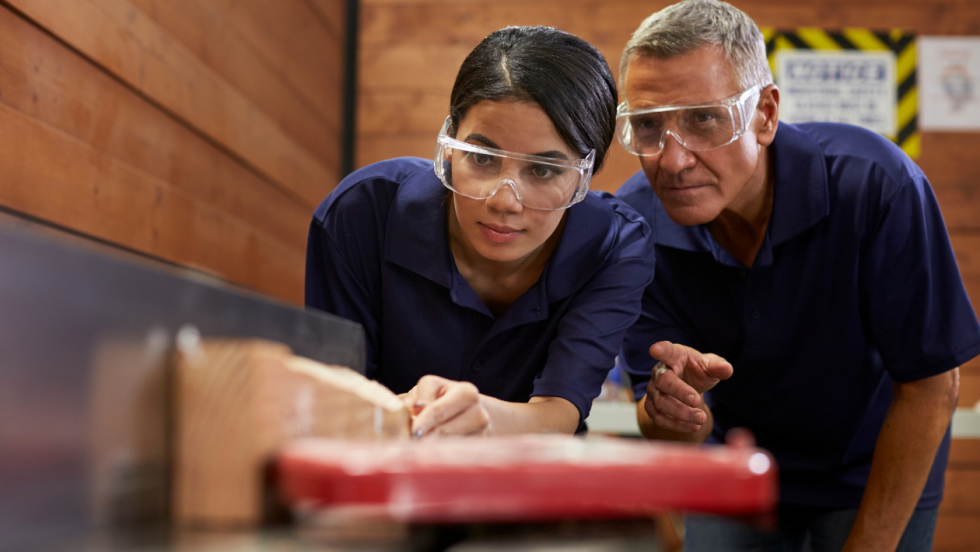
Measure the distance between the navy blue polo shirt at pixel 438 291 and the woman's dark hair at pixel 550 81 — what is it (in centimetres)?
15

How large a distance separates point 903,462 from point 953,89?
3193 mm

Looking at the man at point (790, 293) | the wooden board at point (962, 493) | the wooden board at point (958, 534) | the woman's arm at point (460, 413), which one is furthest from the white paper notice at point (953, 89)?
the woman's arm at point (460, 413)

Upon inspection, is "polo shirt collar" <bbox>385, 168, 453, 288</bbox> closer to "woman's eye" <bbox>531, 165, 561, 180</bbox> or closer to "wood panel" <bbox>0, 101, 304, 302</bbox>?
"woman's eye" <bbox>531, 165, 561, 180</bbox>

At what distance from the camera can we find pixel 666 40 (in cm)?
157

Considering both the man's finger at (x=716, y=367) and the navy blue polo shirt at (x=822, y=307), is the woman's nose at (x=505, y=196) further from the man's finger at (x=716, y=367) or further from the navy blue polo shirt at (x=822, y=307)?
the navy blue polo shirt at (x=822, y=307)

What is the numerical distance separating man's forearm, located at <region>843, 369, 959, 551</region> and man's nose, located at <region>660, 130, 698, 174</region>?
598 mm

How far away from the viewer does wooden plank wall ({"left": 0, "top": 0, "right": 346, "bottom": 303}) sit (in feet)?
5.41

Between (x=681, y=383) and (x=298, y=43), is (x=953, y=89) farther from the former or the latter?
(x=681, y=383)

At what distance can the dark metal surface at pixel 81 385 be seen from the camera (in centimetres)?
37

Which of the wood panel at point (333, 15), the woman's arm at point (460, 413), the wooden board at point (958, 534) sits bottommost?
the wooden board at point (958, 534)

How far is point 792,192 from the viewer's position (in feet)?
5.31

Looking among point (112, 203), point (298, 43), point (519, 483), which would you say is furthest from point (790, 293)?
point (298, 43)

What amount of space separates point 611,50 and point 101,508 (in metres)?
3.98

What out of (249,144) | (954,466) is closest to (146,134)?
(249,144)
